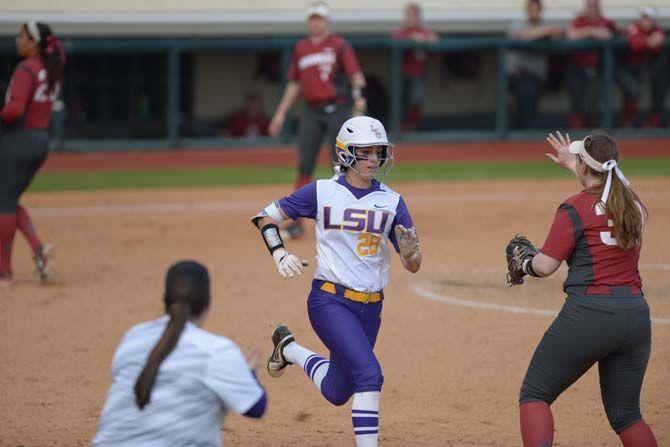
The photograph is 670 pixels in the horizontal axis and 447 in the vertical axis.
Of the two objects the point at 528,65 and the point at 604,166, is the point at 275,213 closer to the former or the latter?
the point at 604,166

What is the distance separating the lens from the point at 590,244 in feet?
17.8

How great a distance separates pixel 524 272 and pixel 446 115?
18.7 meters

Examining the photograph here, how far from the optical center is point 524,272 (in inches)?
228

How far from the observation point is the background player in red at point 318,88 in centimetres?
1266

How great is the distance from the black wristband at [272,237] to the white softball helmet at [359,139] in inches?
21.0

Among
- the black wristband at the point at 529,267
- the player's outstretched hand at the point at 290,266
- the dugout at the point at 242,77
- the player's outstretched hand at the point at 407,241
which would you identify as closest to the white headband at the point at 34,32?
the player's outstretched hand at the point at 290,266

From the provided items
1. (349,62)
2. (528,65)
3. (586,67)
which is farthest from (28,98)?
(586,67)

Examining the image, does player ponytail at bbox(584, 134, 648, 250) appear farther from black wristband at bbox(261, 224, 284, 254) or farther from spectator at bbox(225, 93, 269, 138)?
spectator at bbox(225, 93, 269, 138)

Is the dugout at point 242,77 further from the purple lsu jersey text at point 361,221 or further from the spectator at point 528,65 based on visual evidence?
the purple lsu jersey text at point 361,221

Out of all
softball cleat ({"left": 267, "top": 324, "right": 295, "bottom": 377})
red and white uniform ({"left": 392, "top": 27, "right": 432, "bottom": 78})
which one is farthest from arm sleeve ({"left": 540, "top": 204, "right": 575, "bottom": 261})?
red and white uniform ({"left": 392, "top": 27, "right": 432, "bottom": 78})

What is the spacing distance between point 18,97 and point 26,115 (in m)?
0.26

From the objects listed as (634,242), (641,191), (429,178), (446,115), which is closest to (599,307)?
(634,242)

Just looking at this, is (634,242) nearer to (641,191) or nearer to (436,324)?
(436,324)

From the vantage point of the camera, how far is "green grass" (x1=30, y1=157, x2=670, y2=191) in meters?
17.5
